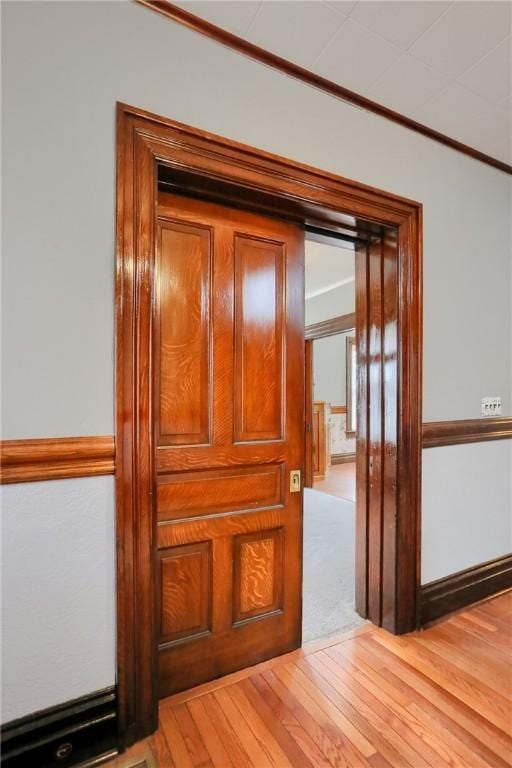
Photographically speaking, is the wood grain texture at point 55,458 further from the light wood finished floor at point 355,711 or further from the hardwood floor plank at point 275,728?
the hardwood floor plank at point 275,728

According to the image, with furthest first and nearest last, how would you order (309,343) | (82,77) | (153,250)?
(309,343) → (153,250) → (82,77)

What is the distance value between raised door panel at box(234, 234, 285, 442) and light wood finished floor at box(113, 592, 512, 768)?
3.55 feet

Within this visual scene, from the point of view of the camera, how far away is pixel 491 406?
7.86 ft

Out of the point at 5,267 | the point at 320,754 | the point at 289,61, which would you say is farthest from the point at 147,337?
the point at 320,754

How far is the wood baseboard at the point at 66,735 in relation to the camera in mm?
1190

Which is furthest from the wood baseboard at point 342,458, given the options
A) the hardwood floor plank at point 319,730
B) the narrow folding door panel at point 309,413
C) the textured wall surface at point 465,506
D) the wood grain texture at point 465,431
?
the hardwood floor plank at point 319,730

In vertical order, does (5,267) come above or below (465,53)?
below


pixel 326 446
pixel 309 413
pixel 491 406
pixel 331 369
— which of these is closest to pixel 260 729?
pixel 491 406

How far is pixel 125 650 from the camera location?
1.36 m

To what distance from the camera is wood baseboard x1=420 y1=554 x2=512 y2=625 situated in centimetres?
213

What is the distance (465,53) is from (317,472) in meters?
5.30

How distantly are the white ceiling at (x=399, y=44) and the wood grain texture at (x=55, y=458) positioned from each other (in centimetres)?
167

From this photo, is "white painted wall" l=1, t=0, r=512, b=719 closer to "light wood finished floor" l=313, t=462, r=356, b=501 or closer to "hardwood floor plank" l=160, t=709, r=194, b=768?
"hardwood floor plank" l=160, t=709, r=194, b=768

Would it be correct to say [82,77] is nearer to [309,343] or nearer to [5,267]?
[5,267]
